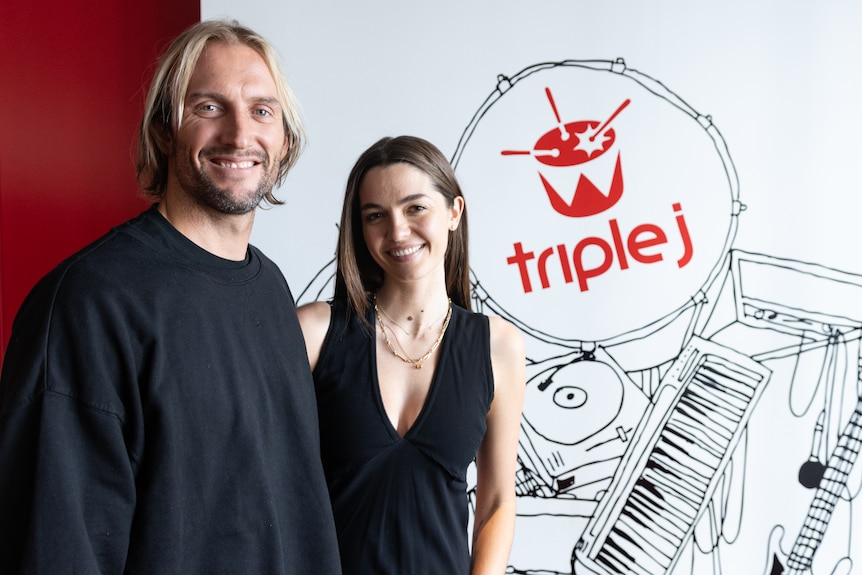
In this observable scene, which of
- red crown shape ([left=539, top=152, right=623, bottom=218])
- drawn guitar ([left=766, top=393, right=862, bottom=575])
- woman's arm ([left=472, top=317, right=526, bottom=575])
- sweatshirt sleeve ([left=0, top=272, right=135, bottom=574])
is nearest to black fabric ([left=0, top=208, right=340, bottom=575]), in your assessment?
sweatshirt sleeve ([left=0, top=272, right=135, bottom=574])

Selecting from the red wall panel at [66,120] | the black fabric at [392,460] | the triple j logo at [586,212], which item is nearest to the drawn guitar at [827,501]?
the triple j logo at [586,212]

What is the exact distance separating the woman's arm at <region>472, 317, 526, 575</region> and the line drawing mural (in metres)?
0.81

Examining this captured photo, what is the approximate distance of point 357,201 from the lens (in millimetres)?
1727

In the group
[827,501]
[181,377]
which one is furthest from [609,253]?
[181,377]

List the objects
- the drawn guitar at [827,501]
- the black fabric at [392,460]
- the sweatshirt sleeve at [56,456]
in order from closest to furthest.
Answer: the sweatshirt sleeve at [56,456] < the black fabric at [392,460] < the drawn guitar at [827,501]

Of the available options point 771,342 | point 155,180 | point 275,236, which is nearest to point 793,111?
point 771,342

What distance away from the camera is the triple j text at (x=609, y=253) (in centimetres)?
257

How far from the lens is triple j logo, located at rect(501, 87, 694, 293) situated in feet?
8.45

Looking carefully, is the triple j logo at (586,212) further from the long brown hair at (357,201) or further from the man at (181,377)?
the man at (181,377)

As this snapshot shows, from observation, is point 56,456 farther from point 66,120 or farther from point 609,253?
point 609,253

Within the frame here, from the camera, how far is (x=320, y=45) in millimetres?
2584

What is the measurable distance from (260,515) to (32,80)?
5.08 feet

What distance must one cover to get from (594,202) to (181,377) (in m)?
1.72

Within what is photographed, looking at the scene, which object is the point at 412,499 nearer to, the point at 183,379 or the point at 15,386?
the point at 183,379
